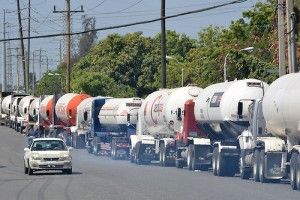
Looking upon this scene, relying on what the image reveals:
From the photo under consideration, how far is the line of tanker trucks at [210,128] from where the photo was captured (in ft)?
110

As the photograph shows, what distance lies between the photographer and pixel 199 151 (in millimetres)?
44188

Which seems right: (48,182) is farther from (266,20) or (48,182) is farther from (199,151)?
(266,20)

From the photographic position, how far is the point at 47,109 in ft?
268

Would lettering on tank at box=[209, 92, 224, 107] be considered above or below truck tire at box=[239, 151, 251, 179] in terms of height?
above

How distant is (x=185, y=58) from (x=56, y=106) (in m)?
71.6

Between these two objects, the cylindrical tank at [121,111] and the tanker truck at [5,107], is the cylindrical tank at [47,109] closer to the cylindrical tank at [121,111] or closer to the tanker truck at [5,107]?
the cylindrical tank at [121,111]

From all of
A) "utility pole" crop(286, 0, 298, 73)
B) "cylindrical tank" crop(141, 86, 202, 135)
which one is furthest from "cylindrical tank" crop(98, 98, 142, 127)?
"utility pole" crop(286, 0, 298, 73)

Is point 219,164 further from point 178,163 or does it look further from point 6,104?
point 6,104

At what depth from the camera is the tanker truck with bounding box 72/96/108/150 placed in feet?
213

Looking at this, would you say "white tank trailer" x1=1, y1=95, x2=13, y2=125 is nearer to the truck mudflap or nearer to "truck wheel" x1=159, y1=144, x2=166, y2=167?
"truck wheel" x1=159, y1=144, x2=166, y2=167

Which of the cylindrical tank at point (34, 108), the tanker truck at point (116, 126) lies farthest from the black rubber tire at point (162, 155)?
the cylindrical tank at point (34, 108)

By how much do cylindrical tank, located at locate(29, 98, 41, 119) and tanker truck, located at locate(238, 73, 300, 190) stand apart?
50490mm

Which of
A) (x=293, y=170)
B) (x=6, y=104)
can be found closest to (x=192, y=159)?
(x=293, y=170)

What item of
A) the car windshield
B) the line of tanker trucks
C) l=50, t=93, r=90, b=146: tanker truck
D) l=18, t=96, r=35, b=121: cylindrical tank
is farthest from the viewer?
l=18, t=96, r=35, b=121: cylindrical tank
